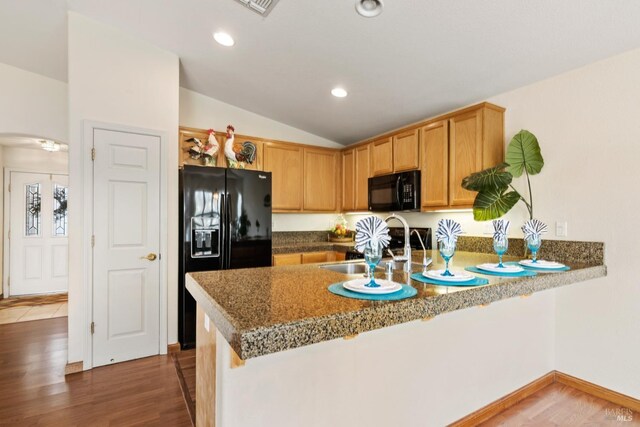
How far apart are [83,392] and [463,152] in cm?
349

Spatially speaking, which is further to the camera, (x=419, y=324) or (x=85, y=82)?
(x=85, y=82)

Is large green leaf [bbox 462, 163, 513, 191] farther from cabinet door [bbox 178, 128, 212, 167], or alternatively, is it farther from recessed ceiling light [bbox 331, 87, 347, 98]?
cabinet door [bbox 178, 128, 212, 167]

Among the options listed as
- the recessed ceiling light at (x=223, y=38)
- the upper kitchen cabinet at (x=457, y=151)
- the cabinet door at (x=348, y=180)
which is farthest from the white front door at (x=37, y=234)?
the upper kitchen cabinet at (x=457, y=151)

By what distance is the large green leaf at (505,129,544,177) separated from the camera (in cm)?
242

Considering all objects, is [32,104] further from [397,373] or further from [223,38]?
[397,373]

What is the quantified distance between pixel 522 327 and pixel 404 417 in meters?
1.20

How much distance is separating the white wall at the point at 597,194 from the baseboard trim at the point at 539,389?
0.15 ft

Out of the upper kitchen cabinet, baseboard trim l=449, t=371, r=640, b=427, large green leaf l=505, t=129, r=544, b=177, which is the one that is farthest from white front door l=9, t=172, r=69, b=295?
large green leaf l=505, t=129, r=544, b=177

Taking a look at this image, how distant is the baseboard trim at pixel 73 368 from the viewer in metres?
2.47

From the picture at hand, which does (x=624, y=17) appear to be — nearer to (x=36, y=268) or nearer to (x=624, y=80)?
(x=624, y=80)

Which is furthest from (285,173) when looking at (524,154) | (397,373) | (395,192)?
(397,373)

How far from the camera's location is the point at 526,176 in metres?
2.61

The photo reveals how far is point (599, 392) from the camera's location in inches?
87.7

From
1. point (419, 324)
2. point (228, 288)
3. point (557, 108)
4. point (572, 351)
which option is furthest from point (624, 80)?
point (228, 288)
